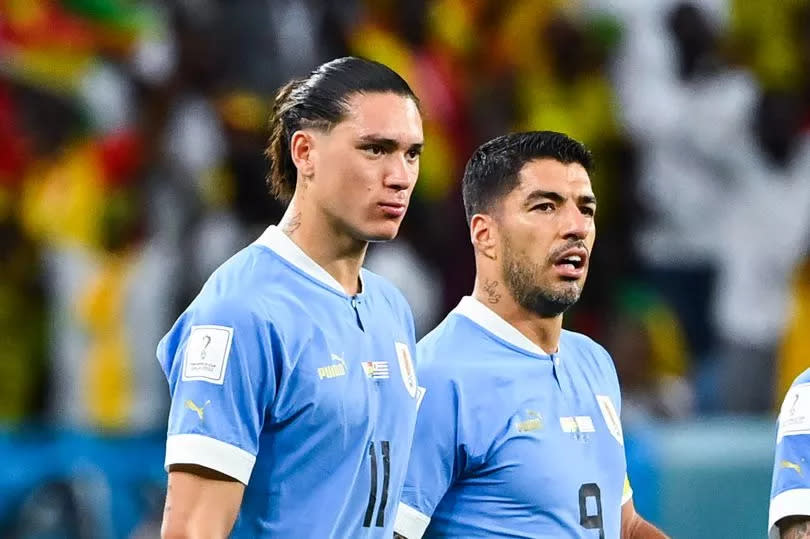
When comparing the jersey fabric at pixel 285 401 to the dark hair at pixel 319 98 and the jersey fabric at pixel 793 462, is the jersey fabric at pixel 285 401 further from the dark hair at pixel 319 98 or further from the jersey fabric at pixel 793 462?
the jersey fabric at pixel 793 462

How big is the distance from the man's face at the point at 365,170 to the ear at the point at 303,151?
0.05 ft

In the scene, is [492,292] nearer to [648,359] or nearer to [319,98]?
[319,98]

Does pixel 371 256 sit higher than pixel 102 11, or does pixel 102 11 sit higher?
pixel 102 11

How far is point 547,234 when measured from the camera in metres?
4.56

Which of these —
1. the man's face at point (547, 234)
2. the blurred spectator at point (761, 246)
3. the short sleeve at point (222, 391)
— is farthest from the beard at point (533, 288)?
the blurred spectator at point (761, 246)

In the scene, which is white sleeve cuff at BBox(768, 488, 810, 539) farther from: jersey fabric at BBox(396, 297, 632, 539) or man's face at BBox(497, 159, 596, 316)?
man's face at BBox(497, 159, 596, 316)

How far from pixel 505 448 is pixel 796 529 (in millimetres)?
790

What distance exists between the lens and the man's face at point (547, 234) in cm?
455

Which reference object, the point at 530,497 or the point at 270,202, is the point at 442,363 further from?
the point at 270,202

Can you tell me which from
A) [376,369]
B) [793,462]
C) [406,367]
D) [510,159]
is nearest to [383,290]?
[406,367]

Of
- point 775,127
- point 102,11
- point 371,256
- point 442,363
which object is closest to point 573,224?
point 442,363

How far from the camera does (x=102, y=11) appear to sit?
10234 millimetres

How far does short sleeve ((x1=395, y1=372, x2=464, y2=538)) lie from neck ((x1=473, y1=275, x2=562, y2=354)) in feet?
1.06

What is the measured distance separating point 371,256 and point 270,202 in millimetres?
653
